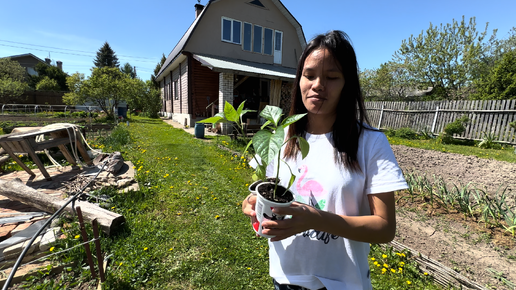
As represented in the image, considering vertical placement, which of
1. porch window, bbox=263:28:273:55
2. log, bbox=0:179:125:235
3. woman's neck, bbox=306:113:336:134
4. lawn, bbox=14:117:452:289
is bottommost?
lawn, bbox=14:117:452:289

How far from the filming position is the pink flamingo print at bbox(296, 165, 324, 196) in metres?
1.00

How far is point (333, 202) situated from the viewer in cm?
95

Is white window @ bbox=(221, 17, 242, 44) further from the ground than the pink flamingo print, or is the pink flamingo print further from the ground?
white window @ bbox=(221, 17, 242, 44)

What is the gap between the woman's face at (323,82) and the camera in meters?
0.94

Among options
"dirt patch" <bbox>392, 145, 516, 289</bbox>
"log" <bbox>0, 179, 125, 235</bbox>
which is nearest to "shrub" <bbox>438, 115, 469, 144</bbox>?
"dirt patch" <bbox>392, 145, 516, 289</bbox>

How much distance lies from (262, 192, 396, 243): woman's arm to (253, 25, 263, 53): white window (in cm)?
1384

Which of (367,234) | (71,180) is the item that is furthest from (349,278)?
(71,180)

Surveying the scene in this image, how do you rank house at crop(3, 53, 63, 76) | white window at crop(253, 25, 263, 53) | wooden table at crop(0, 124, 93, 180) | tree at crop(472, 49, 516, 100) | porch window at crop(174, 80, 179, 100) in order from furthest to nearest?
house at crop(3, 53, 63, 76) < porch window at crop(174, 80, 179, 100) < white window at crop(253, 25, 263, 53) < tree at crop(472, 49, 516, 100) < wooden table at crop(0, 124, 93, 180)

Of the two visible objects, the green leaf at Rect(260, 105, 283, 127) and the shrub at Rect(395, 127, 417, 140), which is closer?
the green leaf at Rect(260, 105, 283, 127)

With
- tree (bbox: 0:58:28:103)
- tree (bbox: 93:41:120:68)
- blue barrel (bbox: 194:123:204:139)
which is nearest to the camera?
blue barrel (bbox: 194:123:204:139)

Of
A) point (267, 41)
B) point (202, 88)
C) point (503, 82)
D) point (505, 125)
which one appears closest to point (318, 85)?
point (505, 125)

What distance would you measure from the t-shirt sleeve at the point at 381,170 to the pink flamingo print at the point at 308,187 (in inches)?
7.7

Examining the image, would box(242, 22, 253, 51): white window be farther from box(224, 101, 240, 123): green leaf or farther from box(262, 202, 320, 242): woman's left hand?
box(262, 202, 320, 242): woman's left hand

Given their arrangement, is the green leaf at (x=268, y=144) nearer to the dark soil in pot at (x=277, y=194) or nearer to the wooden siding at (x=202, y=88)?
the dark soil in pot at (x=277, y=194)
